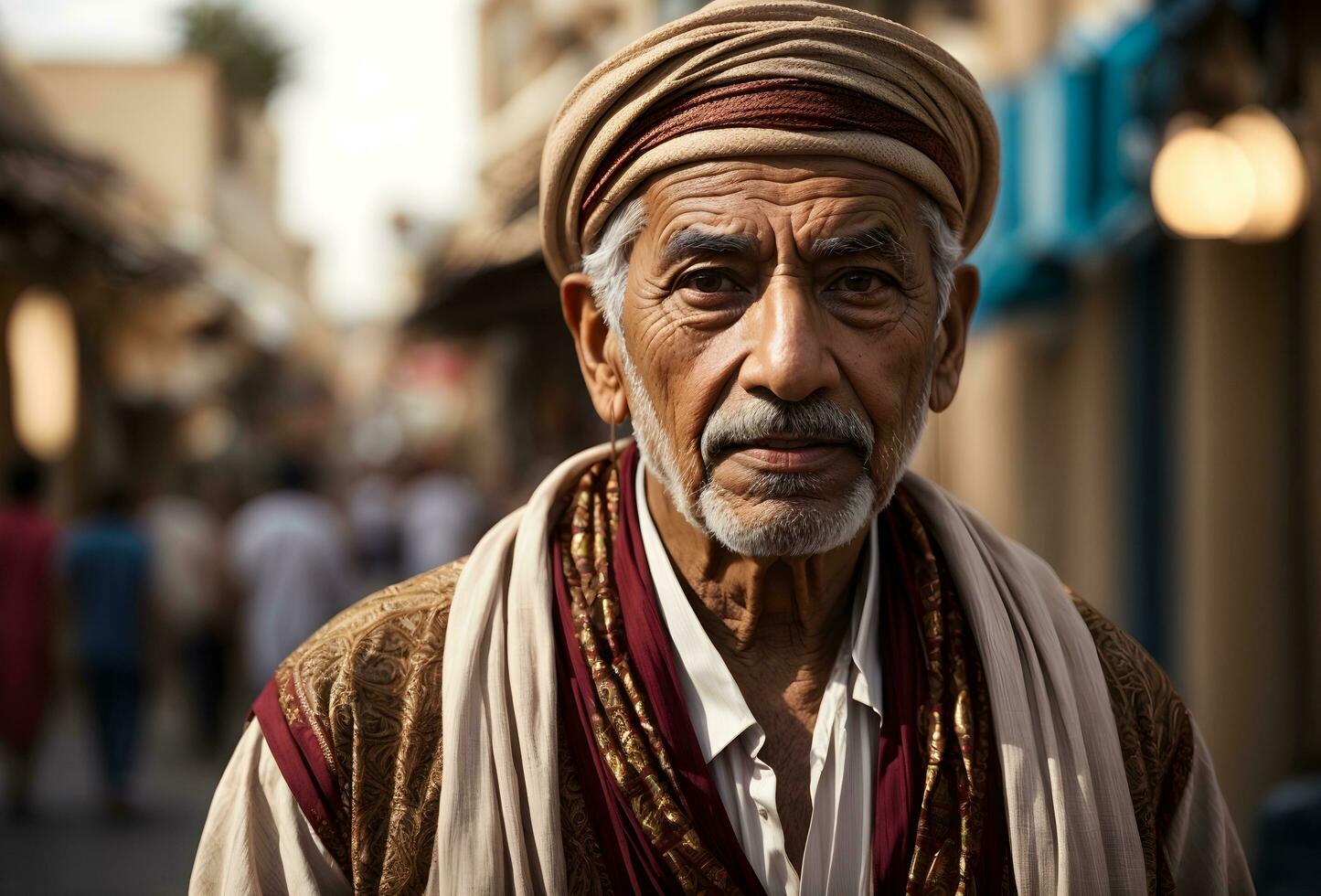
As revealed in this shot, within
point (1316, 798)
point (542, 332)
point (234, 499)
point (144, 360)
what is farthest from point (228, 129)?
point (1316, 798)

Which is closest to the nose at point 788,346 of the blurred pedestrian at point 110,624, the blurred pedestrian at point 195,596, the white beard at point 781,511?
the white beard at point 781,511

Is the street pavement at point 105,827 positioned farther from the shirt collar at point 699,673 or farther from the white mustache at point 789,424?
the white mustache at point 789,424

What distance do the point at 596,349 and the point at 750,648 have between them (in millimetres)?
582

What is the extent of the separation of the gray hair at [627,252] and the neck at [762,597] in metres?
0.34

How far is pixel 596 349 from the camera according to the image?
2.49 m

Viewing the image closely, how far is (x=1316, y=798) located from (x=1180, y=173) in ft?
8.21

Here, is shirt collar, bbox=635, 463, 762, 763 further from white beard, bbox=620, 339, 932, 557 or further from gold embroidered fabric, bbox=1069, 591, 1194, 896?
gold embroidered fabric, bbox=1069, 591, 1194, 896

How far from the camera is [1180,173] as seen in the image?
19.0 feet

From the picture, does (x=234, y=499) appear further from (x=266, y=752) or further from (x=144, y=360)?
(x=266, y=752)

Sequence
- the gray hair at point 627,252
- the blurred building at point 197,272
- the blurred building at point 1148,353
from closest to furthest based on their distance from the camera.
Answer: the gray hair at point 627,252 → the blurred building at point 1148,353 → the blurred building at point 197,272

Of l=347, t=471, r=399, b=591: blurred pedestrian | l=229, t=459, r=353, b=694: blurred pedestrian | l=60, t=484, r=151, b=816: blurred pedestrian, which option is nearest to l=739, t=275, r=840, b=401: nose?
l=229, t=459, r=353, b=694: blurred pedestrian

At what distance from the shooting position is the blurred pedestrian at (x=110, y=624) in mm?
8062

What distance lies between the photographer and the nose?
2.08 meters

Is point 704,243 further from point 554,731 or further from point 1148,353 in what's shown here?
point 1148,353
